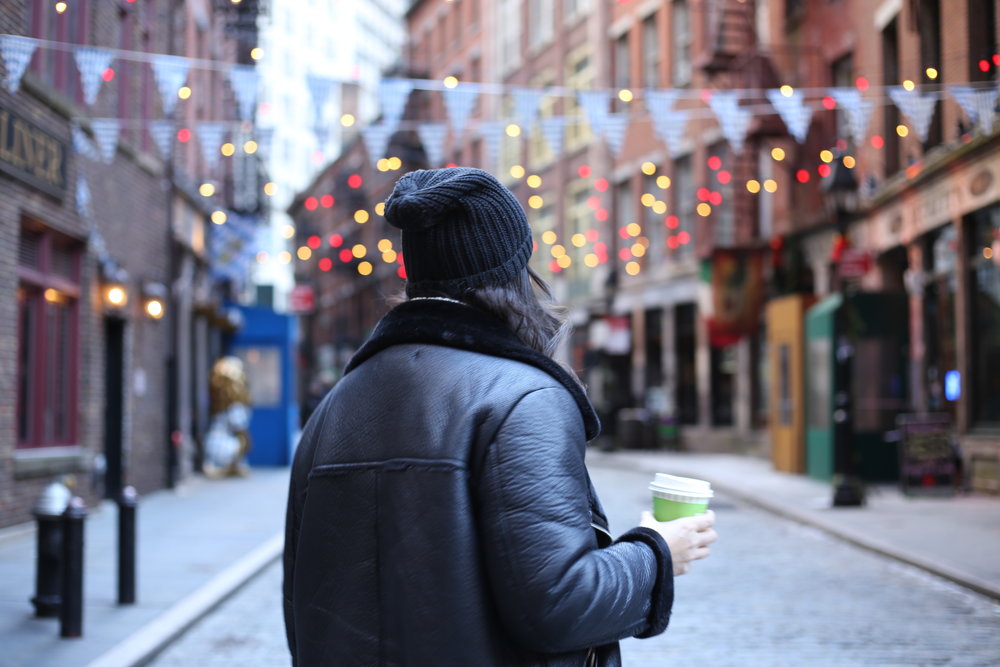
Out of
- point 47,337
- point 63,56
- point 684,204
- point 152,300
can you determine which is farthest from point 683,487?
point 684,204

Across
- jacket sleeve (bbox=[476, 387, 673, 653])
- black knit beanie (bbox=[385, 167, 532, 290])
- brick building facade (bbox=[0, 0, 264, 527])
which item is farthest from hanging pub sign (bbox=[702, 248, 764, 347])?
jacket sleeve (bbox=[476, 387, 673, 653])

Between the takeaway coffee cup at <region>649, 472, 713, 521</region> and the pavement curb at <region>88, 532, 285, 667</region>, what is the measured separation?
4.34 meters

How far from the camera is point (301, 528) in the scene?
7.73ft

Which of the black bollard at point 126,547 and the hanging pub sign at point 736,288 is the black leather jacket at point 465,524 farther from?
the hanging pub sign at point 736,288

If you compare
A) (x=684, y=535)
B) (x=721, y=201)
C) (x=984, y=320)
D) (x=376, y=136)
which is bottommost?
(x=684, y=535)

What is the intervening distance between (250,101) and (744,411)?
18.1 m

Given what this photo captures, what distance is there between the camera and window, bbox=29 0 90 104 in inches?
474

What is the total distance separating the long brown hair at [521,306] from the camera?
7.53 ft

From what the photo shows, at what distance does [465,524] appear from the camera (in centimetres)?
210

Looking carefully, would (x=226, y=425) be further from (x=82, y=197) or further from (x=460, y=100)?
(x=460, y=100)

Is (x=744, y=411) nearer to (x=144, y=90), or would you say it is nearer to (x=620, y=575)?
(x=144, y=90)

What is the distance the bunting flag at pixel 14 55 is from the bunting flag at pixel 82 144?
5.02m

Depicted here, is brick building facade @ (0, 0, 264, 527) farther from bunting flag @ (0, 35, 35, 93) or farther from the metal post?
the metal post

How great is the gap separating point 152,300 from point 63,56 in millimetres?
4972
